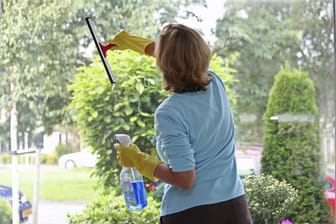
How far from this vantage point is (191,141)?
1.61 m

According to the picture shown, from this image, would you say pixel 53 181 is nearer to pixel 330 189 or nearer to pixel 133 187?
pixel 133 187

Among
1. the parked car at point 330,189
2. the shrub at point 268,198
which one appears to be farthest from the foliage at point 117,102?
the parked car at point 330,189

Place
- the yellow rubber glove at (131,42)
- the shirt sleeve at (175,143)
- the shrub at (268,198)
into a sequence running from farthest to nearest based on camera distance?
the shrub at (268,198)
the yellow rubber glove at (131,42)
the shirt sleeve at (175,143)

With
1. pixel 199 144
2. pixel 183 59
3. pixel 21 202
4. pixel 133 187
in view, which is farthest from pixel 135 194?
pixel 21 202

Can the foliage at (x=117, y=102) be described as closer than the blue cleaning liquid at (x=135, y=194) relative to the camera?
No

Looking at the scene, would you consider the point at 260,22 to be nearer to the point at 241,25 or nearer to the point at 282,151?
the point at 241,25

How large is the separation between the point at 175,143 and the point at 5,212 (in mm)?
1159

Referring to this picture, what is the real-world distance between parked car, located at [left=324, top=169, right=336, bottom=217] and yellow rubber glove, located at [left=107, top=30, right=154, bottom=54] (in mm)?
989

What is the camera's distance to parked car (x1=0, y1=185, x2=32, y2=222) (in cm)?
245

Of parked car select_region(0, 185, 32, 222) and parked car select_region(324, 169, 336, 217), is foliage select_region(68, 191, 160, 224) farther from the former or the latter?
parked car select_region(324, 169, 336, 217)

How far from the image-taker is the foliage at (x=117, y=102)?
2455 millimetres

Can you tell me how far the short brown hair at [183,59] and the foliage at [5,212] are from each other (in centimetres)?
113

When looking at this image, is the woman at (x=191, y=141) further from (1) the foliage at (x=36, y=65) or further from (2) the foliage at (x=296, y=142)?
(1) the foliage at (x=36, y=65)

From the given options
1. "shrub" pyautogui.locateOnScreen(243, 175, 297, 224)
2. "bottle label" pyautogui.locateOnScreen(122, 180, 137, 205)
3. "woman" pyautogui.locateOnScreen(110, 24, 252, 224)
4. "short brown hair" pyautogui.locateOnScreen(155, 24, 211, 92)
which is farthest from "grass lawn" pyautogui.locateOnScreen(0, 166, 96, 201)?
"short brown hair" pyautogui.locateOnScreen(155, 24, 211, 92)
